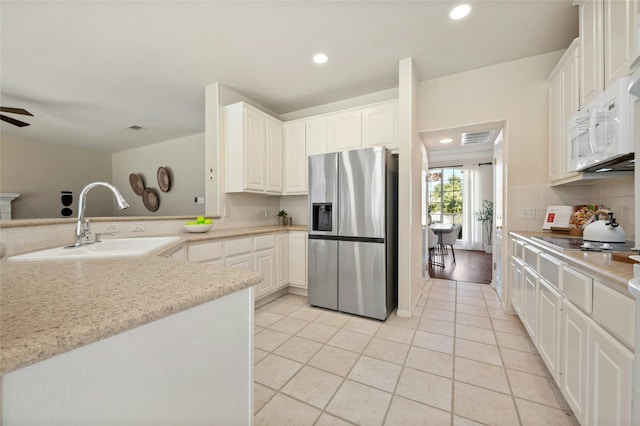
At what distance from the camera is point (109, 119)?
172 inches

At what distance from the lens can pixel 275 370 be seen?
1779mm

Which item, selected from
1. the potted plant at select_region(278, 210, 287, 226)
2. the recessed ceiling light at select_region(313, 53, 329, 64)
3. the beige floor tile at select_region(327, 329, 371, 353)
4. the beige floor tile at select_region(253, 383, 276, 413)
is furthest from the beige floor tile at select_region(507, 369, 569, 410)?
the recessed ceiling light at select_region(313, 53, 329, 64)

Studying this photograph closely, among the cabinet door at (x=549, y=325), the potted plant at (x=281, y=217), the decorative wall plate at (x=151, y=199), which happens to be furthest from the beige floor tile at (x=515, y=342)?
the decorative wall plate at (x=151, y=199)

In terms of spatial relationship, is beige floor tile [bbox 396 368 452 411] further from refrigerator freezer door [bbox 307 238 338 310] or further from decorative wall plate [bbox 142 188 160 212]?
decorative wall plate [bbox 142 188 160 212]

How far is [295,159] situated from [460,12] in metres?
2.26

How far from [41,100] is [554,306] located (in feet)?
19.4

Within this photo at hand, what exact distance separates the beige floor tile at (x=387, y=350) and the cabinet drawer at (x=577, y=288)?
1.09m

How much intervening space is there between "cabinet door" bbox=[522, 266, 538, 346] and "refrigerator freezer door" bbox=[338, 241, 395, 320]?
43.3 inches

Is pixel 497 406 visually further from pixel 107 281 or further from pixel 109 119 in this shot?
pixel 109 119

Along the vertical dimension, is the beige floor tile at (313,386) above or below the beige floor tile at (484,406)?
below

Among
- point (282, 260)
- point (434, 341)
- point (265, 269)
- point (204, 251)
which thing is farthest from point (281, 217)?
point (434, 341)

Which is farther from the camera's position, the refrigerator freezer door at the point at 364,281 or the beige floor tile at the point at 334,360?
the refrigerator freezer door at the point at 364,281

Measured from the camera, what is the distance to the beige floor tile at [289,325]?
2365 millimetres

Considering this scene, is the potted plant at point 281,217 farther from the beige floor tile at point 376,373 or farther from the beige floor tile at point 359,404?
the beige floor tile at point 359,404
